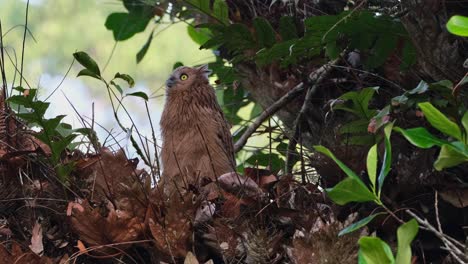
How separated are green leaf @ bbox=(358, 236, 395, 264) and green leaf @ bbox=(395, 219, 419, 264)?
2 centimetres

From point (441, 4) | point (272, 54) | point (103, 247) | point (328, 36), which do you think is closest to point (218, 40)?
point (272, 54)

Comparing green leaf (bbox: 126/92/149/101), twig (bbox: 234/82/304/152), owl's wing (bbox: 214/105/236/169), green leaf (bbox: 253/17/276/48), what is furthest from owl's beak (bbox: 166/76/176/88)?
green leaf (bbox: 126/92/149/101)

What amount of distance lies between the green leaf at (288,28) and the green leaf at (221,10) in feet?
0.86

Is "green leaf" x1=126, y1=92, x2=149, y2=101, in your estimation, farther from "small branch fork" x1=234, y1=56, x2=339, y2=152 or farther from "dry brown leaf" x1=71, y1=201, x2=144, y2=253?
"small branch fork" x1=234, y1=56, x2=339, y2=152

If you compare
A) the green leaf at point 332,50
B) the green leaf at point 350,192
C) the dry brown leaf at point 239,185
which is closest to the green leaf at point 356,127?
the dry brown leaf at point 239,185

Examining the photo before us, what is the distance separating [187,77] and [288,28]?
59 cm

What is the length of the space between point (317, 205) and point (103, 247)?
530 mm

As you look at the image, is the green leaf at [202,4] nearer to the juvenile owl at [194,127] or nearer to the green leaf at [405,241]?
the juvenile owl at [194,127]

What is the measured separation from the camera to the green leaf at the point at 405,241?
5.33 feet

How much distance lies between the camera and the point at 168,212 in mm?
2094

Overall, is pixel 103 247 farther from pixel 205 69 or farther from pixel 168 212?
pixel 205 69

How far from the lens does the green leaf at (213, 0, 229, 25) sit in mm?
3182

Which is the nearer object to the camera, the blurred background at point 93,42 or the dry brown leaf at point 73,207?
the dry brown leaf at point 73,207

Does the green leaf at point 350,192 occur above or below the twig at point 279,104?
above
